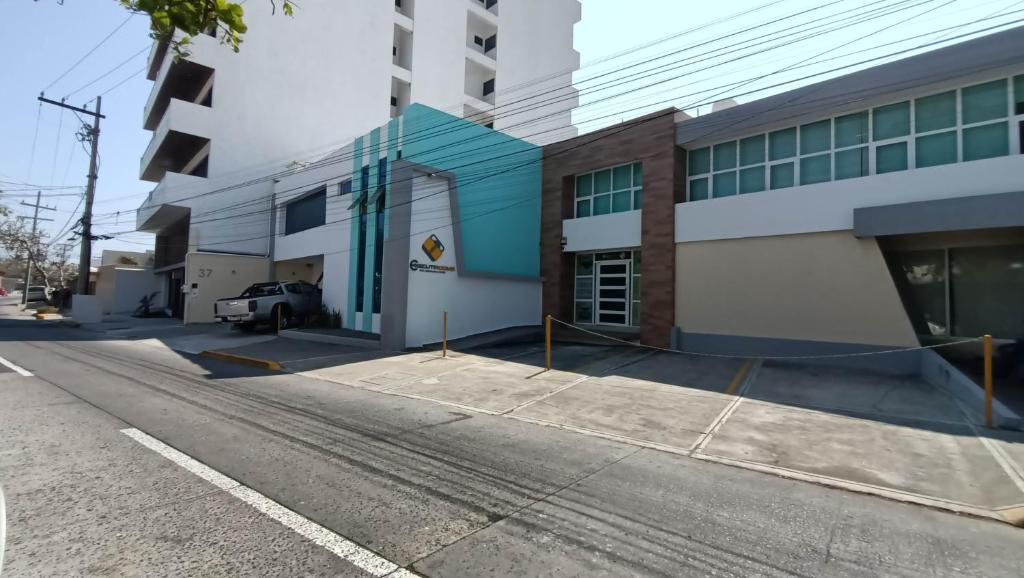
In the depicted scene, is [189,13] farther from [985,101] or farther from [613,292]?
[613,292]

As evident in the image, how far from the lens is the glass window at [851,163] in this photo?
11.7 meters

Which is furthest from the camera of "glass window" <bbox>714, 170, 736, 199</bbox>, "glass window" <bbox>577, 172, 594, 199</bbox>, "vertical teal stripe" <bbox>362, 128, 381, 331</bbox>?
"glass window" <bbox>577, 172, 594, 199</bbox>

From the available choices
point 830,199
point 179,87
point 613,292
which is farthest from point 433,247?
point 179,87

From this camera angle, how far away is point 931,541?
3.50m

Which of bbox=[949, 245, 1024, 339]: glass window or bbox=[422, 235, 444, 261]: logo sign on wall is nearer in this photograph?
bbox=[949, 245, 1024, 339]: glass window

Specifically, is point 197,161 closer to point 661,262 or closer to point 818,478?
point 661,262

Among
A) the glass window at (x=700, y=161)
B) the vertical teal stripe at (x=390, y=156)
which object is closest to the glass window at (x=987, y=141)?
the glass window at (x=700, y=161)

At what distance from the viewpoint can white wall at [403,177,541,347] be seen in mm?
14234

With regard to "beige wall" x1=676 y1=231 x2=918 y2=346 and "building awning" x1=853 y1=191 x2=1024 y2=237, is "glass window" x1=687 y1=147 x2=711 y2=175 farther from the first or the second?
"building awning" x1=853 y1=191 x2=1024 y2=237

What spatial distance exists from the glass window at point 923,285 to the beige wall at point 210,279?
2614 cm

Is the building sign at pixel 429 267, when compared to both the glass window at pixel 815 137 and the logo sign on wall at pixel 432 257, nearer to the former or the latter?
the logo sign on wall at pixel 432 257

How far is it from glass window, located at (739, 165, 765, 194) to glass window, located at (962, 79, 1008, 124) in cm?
418

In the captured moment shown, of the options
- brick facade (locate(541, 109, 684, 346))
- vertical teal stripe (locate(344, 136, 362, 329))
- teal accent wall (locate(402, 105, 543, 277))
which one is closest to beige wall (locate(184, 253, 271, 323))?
vertical teal stripe (locate(344, 136, 362, 329))

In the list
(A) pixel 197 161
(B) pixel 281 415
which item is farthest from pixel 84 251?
(B) pixel 281 415
